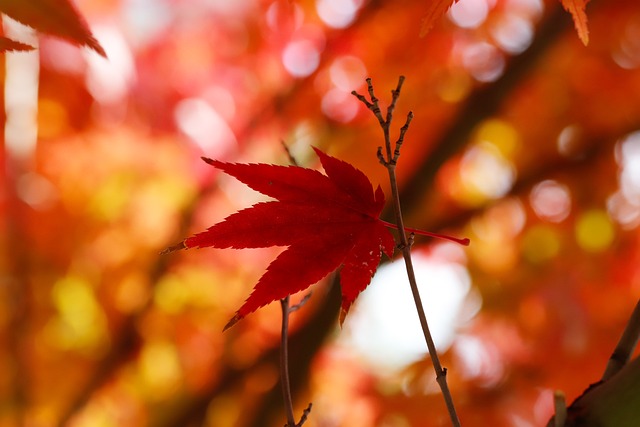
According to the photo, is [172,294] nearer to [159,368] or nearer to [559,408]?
[159,368]

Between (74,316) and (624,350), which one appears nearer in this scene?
(624,350)

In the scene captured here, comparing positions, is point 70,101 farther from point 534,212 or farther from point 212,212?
point 534,212

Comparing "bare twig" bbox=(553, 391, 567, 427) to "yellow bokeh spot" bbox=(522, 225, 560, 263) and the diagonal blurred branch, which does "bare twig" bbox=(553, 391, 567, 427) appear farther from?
"yellow bokeh spot" bbox=(522, 225, 560, 263)

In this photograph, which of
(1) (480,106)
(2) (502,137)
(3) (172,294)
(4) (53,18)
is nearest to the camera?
(4) (53,18)

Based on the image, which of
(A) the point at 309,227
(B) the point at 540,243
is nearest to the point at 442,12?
(A) the point at 309,227

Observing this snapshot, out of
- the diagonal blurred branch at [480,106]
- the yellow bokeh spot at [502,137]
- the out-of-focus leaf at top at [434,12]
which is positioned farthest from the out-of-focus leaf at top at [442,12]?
the yellow bokeh spot at [502,137]
